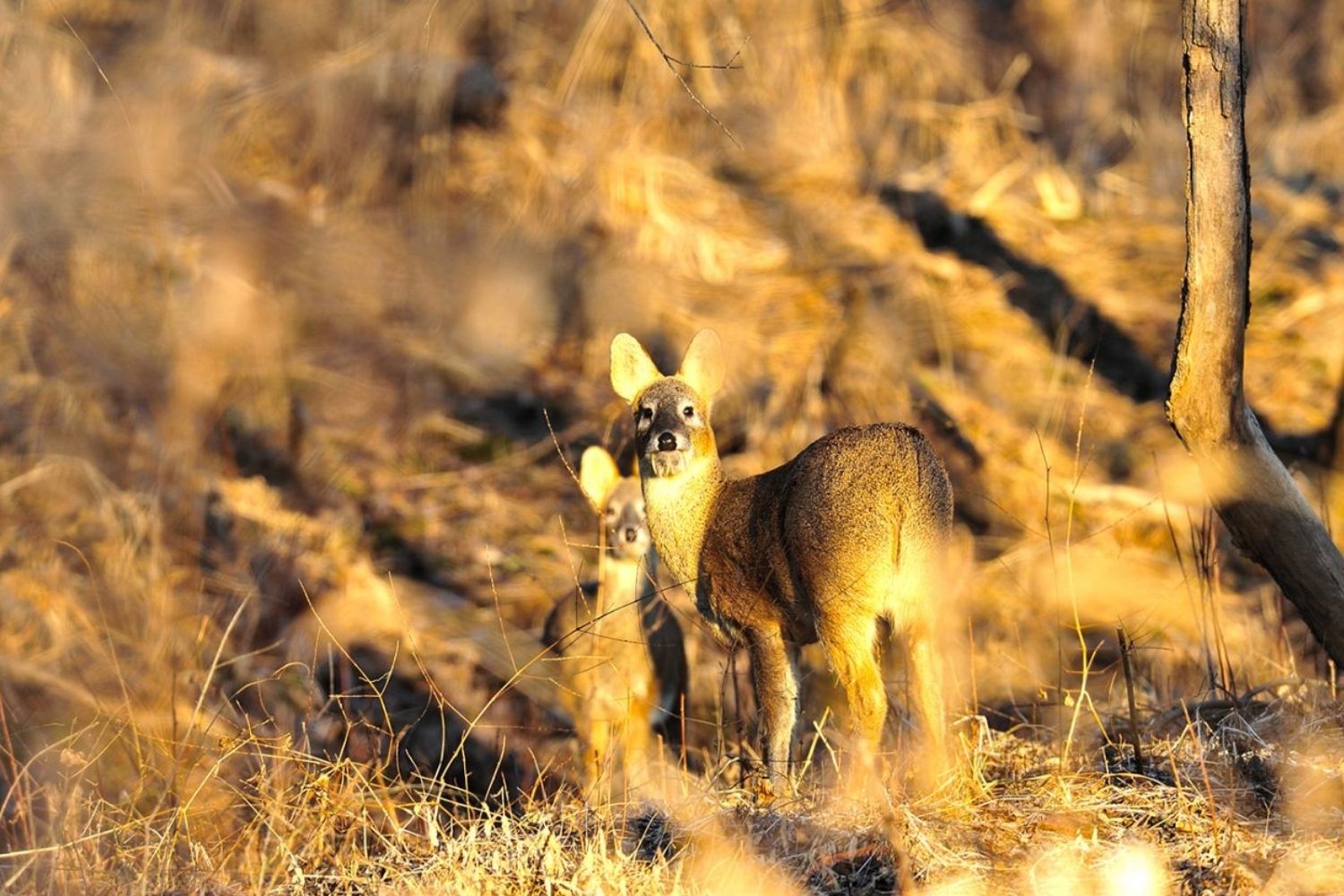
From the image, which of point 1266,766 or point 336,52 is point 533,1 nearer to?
point 336,52

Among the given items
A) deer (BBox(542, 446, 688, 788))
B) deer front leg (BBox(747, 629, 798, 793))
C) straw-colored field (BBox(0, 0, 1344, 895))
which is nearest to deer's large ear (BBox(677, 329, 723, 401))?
deer front leg (BBox(747, 629, 798, 793))

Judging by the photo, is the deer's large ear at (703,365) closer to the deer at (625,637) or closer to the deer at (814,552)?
the deer at (814,552)

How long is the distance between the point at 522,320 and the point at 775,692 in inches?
302

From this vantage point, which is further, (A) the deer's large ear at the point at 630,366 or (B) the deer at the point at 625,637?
(B) the deer at the point at 625,637

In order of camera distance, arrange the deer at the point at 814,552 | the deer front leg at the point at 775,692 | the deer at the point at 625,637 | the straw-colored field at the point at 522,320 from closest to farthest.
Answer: the deer at the point at 814,552 → the deer front leg at the point at 775,692 → the deer at the point at 625,637 → the straw-colored field at the point at 522,320

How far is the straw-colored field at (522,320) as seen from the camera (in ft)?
32.6

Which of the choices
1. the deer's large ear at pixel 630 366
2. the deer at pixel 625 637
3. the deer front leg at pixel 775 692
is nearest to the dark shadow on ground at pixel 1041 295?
the deer at pixel 625 637

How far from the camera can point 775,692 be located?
5449 mm

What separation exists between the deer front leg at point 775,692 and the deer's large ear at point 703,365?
106 centimetres

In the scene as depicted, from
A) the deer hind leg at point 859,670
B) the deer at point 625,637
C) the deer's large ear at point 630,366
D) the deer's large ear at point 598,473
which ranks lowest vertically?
the deer at point 625,637

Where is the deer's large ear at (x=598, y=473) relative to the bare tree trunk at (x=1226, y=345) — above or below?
below

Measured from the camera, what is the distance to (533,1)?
15.0 m

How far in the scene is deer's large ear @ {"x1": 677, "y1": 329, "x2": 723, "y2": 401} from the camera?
6141mm

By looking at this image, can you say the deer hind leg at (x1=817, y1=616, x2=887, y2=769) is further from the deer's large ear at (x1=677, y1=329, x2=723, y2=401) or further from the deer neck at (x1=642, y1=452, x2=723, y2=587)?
the deer's large ear at (x1=677, y1=329, x2=723, y2=401)
